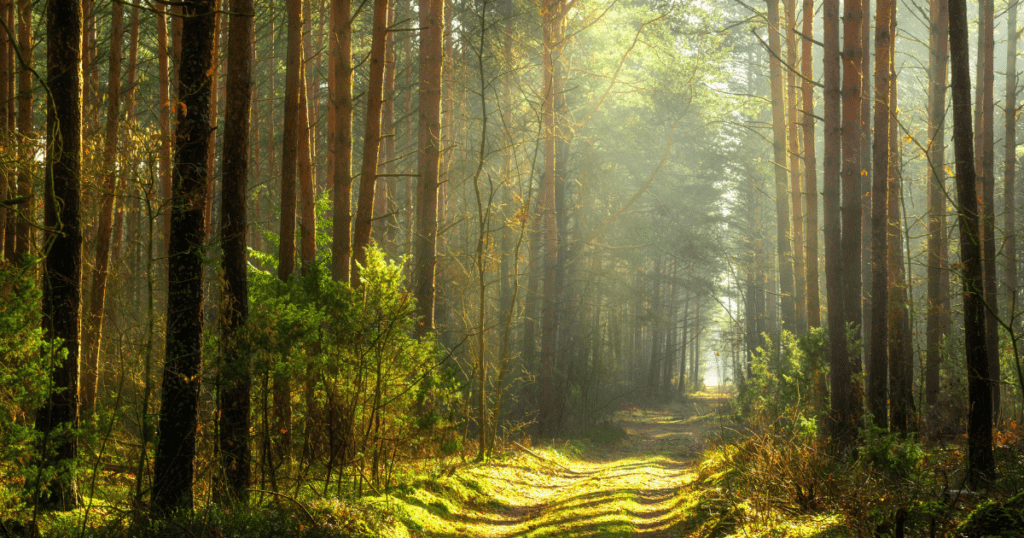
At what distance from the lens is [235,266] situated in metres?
6.37

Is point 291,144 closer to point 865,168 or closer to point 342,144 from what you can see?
point 342,144

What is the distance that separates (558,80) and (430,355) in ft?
36.4

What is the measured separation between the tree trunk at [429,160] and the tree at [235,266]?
166 inches

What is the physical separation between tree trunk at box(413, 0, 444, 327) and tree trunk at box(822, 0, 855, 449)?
20.0 feet

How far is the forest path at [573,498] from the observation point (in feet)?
23.9

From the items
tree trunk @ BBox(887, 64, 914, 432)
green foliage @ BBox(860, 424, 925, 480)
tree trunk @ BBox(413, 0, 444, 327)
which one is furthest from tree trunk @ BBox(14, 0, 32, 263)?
tree trunk @ BBox(887, 64, 914, 432)

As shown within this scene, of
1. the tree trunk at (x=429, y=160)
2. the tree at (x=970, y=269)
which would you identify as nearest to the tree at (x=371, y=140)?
the tree trunk at (x=429, y=160)

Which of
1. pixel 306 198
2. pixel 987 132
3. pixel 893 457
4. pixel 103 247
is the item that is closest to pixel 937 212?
pixel 987 132

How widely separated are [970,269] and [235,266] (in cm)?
719

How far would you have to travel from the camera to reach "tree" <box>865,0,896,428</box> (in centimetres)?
905

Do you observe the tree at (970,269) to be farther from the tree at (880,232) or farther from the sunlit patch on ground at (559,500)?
the sunlit patch on ground at (559,500)

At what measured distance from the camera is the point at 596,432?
18000 millimetres

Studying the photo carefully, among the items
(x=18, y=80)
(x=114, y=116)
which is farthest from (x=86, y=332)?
(x=18, y=80)

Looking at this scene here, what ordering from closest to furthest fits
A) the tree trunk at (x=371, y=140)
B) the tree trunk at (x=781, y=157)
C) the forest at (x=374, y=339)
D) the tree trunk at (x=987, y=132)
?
1. the forest at (x=374, y=339)
2. the tree trunk at (x=371, y=140)
3. the tree trunk at (x=987, y=132)
4. the tree trunk at (x=781, y=157)
